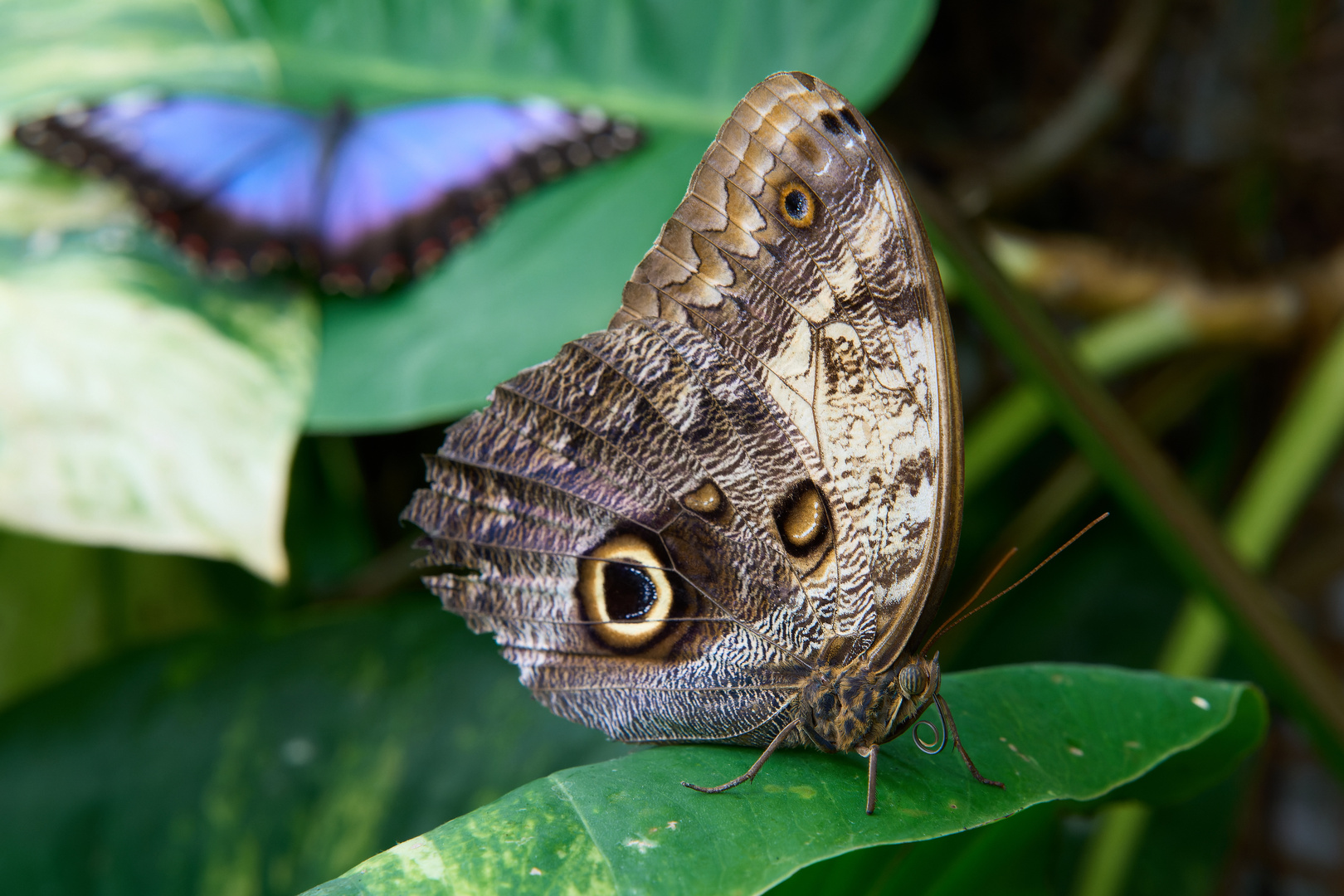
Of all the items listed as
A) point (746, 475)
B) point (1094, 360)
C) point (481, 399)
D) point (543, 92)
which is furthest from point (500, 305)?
point (1094, 360)

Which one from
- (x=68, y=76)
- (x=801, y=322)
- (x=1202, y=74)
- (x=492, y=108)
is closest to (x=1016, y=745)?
(x=801, y=322)

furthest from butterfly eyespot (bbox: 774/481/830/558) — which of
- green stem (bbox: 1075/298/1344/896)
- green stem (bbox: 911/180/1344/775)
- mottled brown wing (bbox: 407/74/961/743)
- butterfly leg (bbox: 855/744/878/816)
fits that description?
green stem (bbox: 1075/298/1344/896)

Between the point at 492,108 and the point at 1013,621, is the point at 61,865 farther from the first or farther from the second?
the point at 1013,621

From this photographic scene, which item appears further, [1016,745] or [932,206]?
[932,206]

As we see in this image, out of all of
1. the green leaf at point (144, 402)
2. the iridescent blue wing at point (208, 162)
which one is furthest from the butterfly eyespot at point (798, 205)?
the iridescent blue wing at point (208, 162)

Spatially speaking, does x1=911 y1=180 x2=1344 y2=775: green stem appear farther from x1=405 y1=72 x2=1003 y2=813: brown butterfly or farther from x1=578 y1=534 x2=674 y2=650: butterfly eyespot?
x1=578 y1=534 x2=674 y2=650: butterfly eyespot

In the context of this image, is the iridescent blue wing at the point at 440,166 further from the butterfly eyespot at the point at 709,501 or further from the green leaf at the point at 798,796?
the green leaf at the point at 798,796
